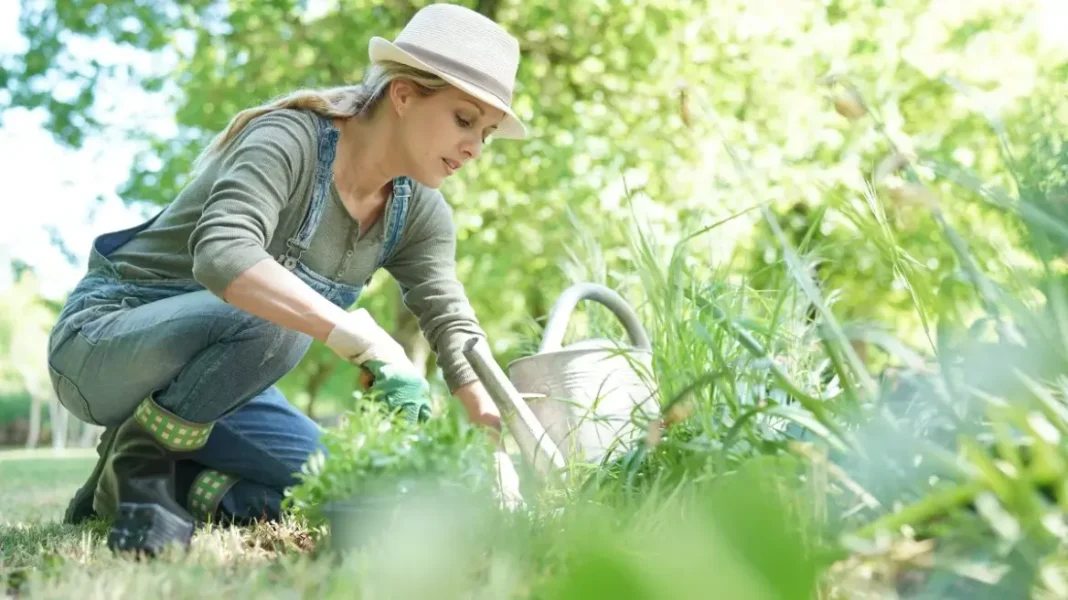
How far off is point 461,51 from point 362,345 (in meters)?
0.74

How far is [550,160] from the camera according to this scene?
21.7ft

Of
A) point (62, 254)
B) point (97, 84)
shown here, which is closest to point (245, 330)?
point (97, 84)

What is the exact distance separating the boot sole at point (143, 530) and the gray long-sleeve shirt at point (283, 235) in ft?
1.39

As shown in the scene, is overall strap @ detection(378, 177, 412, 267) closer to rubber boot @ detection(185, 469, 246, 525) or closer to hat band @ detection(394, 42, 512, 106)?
hat band @ detection(394, 42, 512, 106)

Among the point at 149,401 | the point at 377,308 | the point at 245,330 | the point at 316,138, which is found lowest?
the point at 377,308

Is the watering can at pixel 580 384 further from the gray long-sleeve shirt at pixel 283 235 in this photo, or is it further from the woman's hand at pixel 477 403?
the gray long-sleeve shirt at pixel 283 235

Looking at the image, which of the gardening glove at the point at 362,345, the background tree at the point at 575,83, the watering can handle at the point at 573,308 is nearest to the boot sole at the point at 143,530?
the gardening glove at the point at 362,345

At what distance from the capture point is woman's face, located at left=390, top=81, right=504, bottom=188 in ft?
7.23

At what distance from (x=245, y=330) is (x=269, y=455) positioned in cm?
46

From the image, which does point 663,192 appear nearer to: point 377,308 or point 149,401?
point 377,308

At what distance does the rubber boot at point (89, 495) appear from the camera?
8.01 ft

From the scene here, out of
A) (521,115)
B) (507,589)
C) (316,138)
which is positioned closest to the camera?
(507,589)

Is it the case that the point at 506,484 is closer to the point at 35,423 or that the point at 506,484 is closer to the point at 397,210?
the point at 397,210

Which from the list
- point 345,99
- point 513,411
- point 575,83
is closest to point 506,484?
point 513,411
